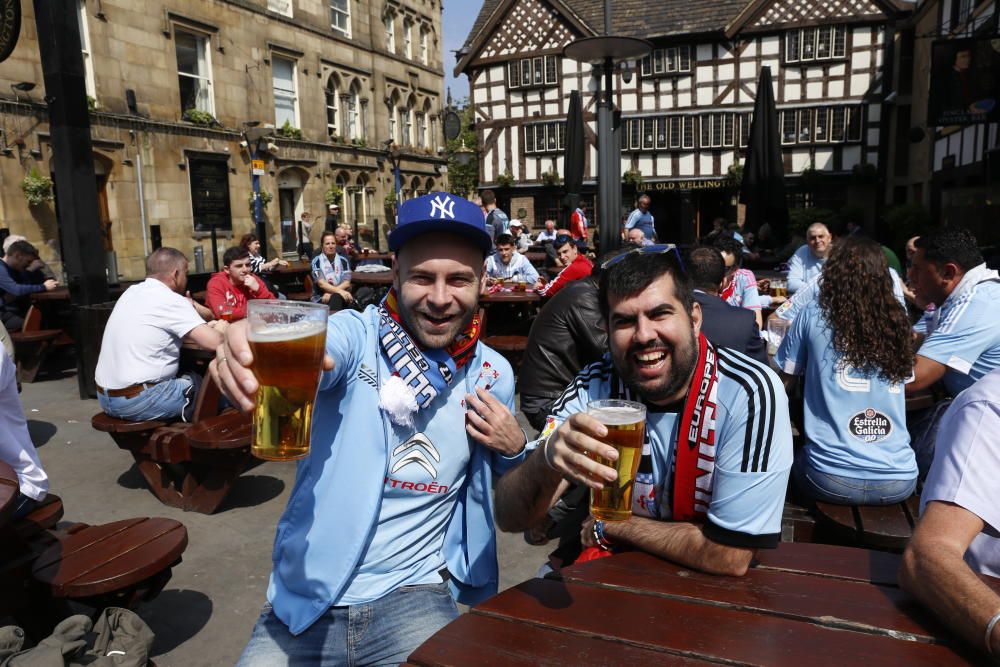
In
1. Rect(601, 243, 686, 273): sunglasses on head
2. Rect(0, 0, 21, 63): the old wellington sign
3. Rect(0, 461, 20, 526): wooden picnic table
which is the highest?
Rect(0, 0, 21, 63): the old wellington sign

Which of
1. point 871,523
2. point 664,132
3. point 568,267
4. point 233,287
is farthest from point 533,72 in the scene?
point 871,523

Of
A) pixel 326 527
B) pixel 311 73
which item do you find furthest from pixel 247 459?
pixel 311 73

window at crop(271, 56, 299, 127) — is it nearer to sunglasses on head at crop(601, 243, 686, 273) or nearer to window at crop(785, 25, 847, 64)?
window at crop(785, 25, 847, 64)

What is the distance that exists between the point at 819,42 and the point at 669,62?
16.4 feet

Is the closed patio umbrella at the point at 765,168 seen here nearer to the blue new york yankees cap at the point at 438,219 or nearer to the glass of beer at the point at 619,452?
the blue new york yankees cap at the point at 438,219

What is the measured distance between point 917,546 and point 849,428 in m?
1.54

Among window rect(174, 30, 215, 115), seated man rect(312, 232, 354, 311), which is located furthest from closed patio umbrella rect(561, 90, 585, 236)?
window rect(174, 30, 215, 115)

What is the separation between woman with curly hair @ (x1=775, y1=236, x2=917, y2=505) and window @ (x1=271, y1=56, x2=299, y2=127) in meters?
22.2

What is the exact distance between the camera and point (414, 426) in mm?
1795

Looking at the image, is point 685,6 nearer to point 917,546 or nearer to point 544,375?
point 544,375

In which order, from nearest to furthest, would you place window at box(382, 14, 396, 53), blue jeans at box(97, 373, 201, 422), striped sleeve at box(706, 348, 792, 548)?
striped sleeve at box(706, 348, 792, 548) < blue jeans at box(97, 373, 201, 422) < window at box(382, 14, 396, 53)

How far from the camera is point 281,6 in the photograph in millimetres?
22562

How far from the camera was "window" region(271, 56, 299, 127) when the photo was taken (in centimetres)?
2258

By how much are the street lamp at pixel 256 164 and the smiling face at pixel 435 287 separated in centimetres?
1771
